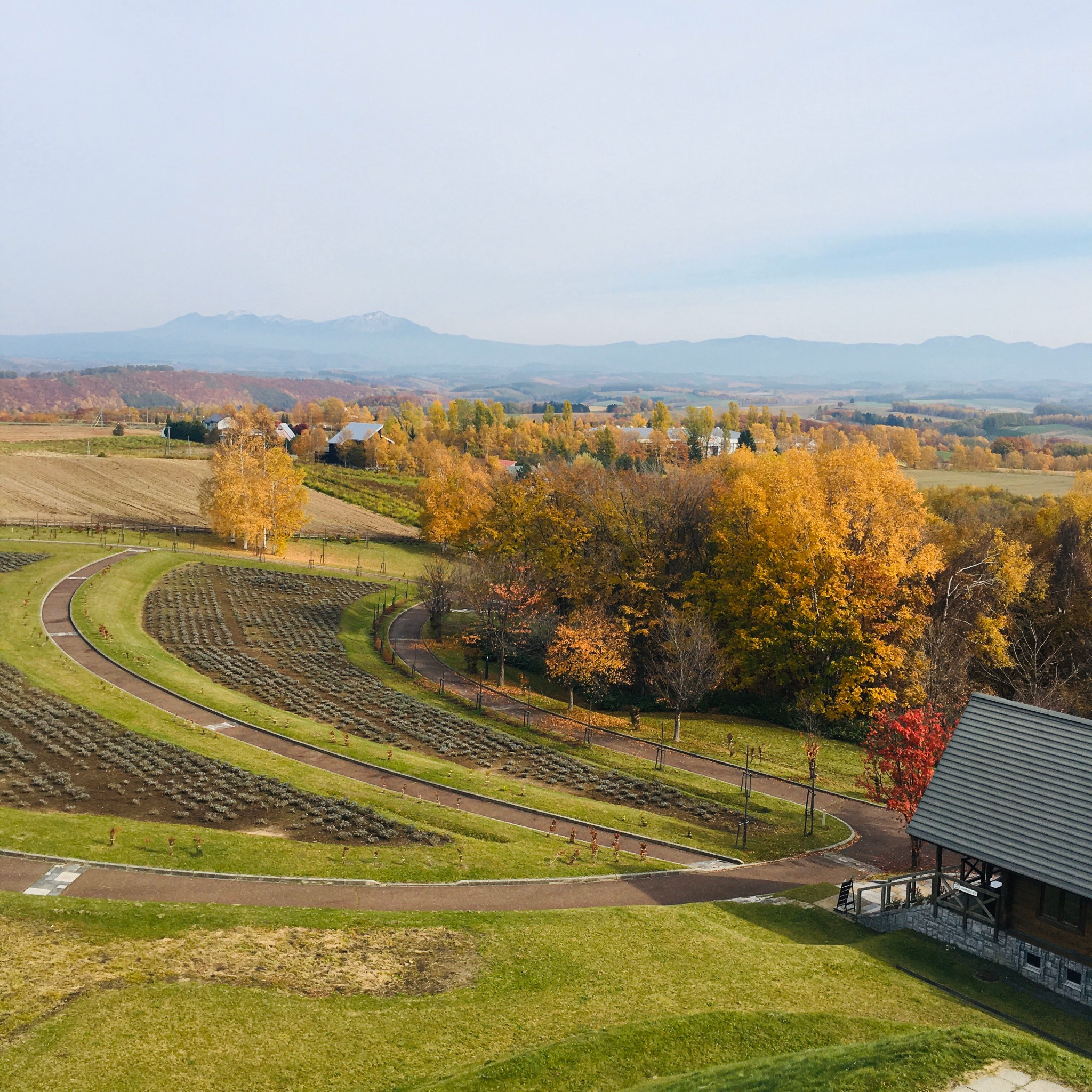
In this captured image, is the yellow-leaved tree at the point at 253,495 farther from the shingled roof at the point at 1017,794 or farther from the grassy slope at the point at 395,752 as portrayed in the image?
the shingled roof at the point at 1017,794

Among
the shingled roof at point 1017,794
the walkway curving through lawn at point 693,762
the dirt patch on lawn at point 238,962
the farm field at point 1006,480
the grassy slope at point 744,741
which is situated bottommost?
the grassy slope at point 744,741

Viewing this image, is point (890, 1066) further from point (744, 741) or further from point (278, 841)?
point (744, 741)

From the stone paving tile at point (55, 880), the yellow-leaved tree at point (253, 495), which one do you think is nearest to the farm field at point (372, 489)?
the yellow-leaved tree at point (253, 495)

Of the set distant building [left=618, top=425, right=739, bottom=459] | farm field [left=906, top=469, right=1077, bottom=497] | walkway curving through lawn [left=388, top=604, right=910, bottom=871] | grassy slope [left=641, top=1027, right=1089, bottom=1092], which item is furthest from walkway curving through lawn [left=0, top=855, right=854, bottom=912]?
distant building [left=618, top=425, right=739, bottom=459]

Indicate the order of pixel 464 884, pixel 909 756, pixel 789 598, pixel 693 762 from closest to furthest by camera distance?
pixel 464 884, pixel 909 756, pixel 693 762, pixel 789 598

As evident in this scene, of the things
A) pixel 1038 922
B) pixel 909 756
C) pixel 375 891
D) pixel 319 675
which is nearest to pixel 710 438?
pixel 319 675

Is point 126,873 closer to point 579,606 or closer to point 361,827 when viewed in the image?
point 361,827
